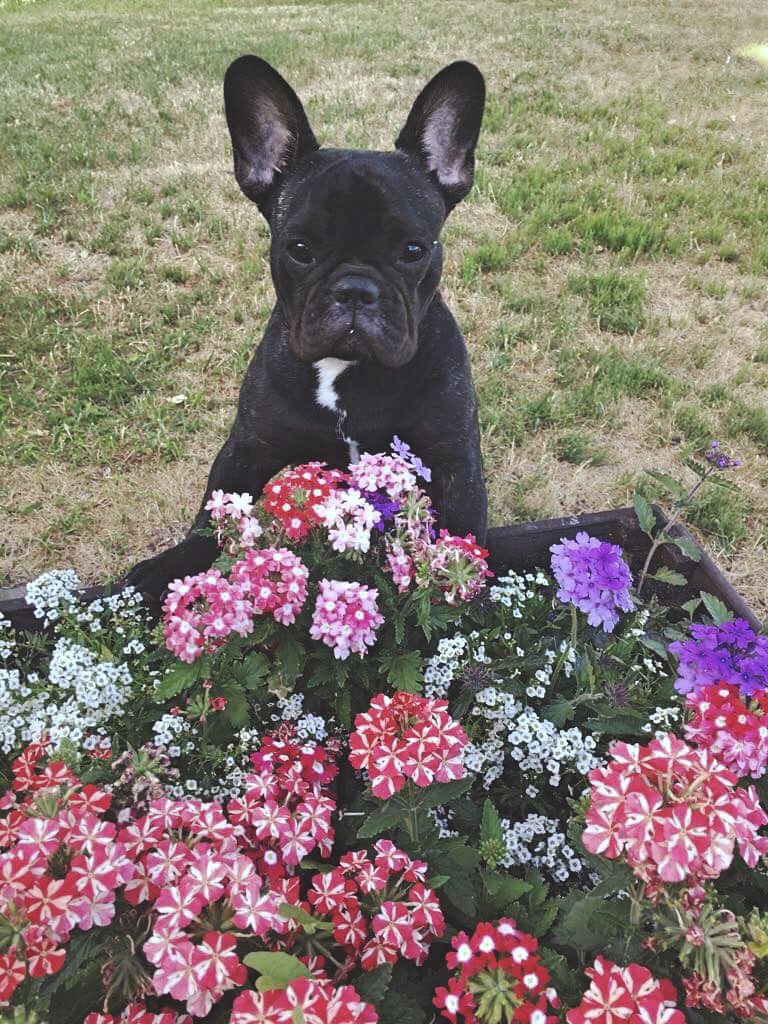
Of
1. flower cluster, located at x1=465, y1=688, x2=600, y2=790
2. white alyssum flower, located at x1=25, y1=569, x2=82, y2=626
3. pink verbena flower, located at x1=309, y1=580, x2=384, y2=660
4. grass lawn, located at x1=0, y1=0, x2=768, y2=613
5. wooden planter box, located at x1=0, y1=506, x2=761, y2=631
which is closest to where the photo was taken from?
pink verbena flower, located at x1=309, y1=580, x2=384, y2=660

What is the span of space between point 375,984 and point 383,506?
2.99 feet

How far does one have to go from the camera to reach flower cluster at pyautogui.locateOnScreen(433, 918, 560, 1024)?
1023 mm

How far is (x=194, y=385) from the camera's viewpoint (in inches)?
152

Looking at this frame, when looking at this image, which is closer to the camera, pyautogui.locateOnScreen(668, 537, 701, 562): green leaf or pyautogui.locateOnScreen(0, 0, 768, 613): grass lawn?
pyautogui.locateOnScreen(668, 537, 701, 562): green leaf

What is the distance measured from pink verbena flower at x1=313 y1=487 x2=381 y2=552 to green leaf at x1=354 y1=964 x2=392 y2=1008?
0.69 meters

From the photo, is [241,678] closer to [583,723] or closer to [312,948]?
[312,948]

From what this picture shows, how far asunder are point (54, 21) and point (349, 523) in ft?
39.9

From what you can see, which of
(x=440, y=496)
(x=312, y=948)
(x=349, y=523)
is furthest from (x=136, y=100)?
(x=312, y=948)

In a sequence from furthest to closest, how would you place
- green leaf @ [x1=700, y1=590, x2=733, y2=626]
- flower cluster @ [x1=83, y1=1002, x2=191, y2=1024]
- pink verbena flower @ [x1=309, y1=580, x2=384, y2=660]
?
green leaf @ [x1=700, y1=590, x2=733, y2=626], pink verbena flower @ [x1=309, y1=580, x2=384, y2=660], flower cluster @ [x1=83, y1=1002, x2=191, y2=1024]

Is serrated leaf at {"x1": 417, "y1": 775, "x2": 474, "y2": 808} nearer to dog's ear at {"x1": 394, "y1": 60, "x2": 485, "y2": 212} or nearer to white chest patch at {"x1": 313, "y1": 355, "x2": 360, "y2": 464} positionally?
white chest patch at {"x1": 313, "y1": 355, "x2": 360, "y2": 464}

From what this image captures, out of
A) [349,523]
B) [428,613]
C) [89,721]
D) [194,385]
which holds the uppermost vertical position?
[349,523]

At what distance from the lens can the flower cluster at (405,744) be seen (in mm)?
1260

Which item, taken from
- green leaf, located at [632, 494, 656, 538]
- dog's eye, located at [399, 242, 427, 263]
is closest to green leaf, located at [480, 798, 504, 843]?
green leaf, located at [632, 494, 656, 538]

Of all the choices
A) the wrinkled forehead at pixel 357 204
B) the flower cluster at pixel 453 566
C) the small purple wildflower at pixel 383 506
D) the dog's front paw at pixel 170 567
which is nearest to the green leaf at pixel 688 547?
the flower cluster at pixel 453 566
